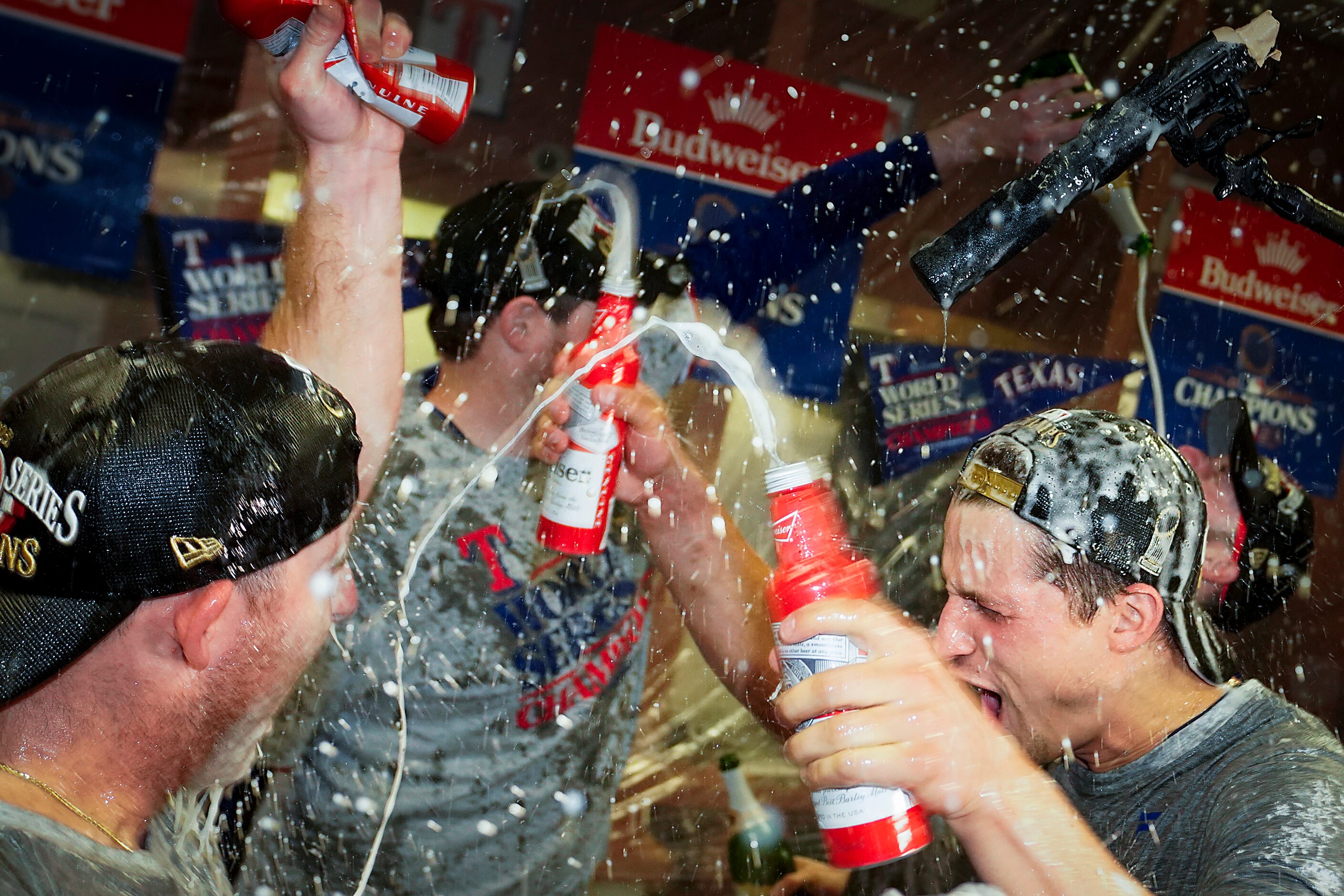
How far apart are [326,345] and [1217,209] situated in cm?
419

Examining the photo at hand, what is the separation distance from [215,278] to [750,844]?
2299 millimetres

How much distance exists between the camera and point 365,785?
191 cm

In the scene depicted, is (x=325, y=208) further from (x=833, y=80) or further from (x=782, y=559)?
(x=833, y=80)

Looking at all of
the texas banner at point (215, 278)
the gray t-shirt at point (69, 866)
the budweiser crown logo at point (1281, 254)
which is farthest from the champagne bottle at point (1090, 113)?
the texas banner at point (215, 278)

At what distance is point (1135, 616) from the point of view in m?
1.49

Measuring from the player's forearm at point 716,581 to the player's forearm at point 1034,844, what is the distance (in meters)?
0.81

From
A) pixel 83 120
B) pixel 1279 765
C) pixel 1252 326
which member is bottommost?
pixel 1279 765

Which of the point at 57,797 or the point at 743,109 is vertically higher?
the point at 743,109

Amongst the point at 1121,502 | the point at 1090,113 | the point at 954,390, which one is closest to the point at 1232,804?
the point at 1121,502

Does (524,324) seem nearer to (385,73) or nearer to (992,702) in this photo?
(385,73)

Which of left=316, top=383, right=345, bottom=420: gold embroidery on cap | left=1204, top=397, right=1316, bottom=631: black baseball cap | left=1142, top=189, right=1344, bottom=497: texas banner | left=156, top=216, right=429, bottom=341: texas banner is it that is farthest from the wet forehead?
left=1142, top=189, right=1344, bottom=497: texas banner

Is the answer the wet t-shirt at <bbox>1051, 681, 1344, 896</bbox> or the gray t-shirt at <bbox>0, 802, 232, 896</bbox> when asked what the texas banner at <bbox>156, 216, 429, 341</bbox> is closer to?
the gray t-shirt at <bbox>0, 802, 232, 896</bbox>

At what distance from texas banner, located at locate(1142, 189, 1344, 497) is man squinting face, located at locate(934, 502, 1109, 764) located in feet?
10.3

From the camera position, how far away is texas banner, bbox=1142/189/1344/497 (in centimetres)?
441
